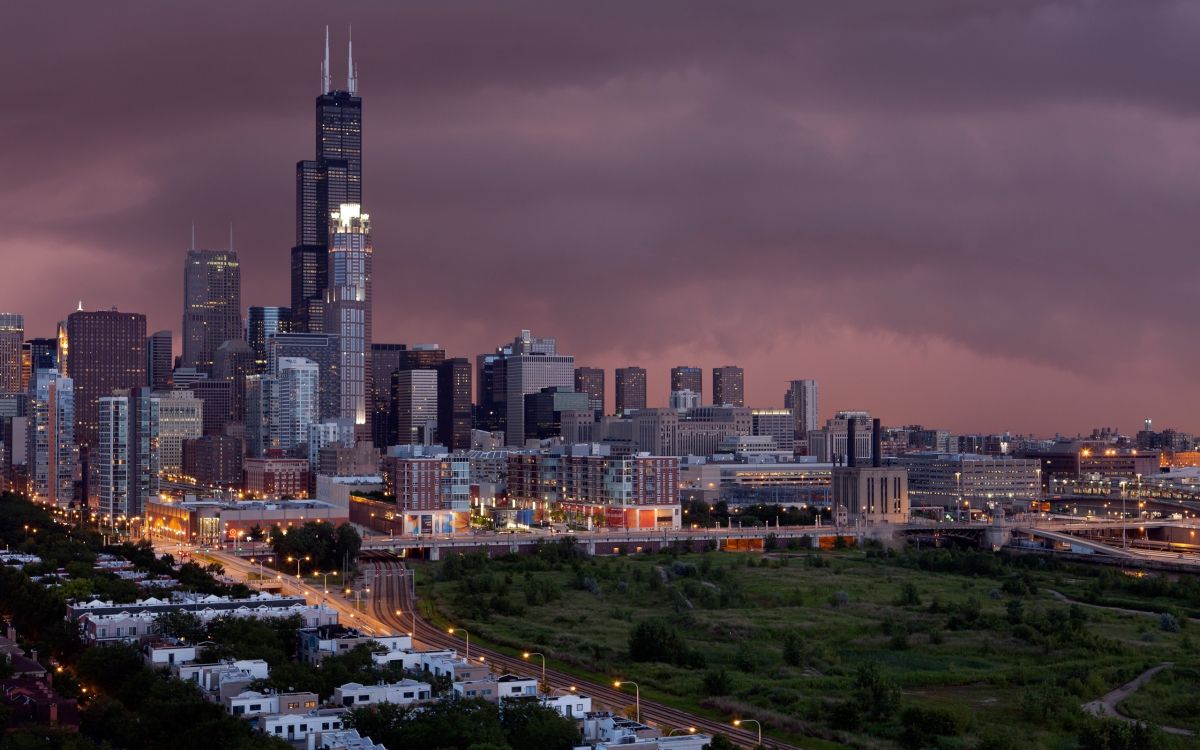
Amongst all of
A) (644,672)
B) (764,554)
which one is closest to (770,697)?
(644,672)

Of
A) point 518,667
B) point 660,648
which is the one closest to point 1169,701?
point 660,648

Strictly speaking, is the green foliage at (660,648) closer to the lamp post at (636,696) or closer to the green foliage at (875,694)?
the lamp post at (636,696)

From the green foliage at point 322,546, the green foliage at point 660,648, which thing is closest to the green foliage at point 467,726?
the green foliage at point 660,648

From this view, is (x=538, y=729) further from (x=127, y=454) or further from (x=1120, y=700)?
(x=127, y=454)

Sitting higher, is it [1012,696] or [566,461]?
[566,461]

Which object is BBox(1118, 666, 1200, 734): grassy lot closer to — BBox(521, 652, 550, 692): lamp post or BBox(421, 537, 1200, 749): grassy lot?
BBox(421, 537, 1200, 749): grassy lot

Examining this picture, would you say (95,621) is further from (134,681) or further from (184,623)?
A: (134,681)

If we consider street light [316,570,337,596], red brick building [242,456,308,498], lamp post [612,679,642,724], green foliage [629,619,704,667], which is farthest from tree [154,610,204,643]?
red brick building [242,456,308,498]
